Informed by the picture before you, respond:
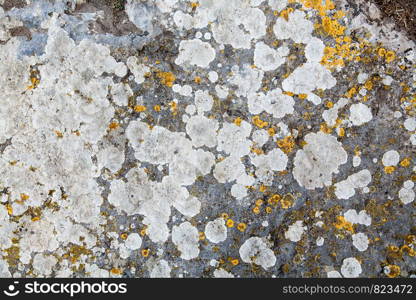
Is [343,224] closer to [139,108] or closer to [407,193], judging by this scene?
[407,193]

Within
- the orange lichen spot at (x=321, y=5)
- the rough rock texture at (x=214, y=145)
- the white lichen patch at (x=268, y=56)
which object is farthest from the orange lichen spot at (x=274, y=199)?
the orange lichen spot at (x=321, y=5)

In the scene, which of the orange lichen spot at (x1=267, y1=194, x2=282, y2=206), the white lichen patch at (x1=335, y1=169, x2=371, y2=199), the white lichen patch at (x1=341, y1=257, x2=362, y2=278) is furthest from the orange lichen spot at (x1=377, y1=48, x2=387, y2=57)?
the white lichen patch at (x1=341, y1=257, x2=362, y2=278)

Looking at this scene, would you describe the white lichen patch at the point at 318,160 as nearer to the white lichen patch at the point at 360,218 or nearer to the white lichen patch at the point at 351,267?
the white lichen patch at the point at 360,218

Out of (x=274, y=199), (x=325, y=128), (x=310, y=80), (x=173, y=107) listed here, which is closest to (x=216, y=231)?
(x=274, y=199)

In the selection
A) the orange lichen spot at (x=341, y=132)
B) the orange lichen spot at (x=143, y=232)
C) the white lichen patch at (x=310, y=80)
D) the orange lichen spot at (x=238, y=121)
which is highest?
the white lichen patch at (x=310, y=80)

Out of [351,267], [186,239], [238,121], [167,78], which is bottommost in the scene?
[351,267]

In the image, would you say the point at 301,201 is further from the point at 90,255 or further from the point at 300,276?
the point at 90,255

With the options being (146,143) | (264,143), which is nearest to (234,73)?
(264,143)
